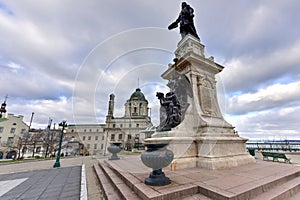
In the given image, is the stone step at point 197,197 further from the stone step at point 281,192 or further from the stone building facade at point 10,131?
the stone building facade at point 10,131

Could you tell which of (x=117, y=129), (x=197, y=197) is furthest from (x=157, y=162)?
(x=117, y=129)

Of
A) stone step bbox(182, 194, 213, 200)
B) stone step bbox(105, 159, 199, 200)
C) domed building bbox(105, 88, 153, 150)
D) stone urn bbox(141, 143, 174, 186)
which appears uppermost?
domed building bbox(105, 88, 153, 150)

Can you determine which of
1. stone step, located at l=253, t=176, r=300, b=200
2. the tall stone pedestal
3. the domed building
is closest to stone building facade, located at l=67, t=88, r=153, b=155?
the domed building

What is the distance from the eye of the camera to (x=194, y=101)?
6.48m

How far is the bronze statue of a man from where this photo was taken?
853cm

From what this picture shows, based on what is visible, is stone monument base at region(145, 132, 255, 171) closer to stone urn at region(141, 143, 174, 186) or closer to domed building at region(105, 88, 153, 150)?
stone urn at region(141, 143, 174, 186)

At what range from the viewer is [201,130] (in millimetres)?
5910

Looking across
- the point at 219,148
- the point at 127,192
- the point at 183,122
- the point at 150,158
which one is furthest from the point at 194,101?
the point at 127,192

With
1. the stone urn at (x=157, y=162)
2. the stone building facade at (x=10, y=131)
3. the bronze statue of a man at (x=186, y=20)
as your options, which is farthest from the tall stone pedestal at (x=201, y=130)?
the stone building facade at (x=10, y=131)

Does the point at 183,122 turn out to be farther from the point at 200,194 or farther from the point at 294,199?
the point at 294,199

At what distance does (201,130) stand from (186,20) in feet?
22.9

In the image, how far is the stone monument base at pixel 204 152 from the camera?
5.02 metres

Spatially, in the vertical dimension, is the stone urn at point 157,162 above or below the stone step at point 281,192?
above

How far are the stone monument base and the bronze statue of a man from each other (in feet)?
21.9
